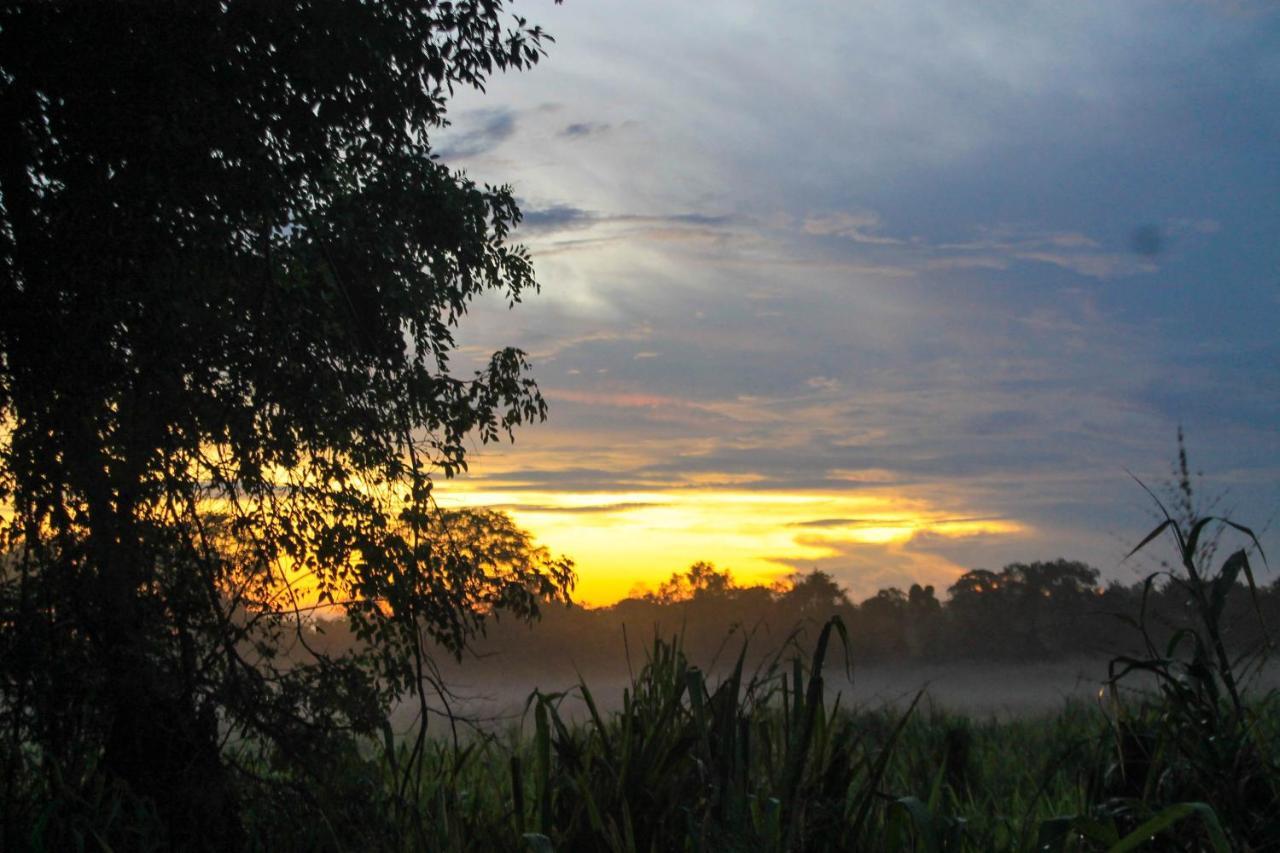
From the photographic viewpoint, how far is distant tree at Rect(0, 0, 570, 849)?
20.3 feet

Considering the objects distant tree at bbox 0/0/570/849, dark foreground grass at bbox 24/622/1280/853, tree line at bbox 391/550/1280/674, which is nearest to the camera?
dark foreground grass at bbox 24/622/1280/853

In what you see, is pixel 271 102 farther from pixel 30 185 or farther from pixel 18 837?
pixel 18 837

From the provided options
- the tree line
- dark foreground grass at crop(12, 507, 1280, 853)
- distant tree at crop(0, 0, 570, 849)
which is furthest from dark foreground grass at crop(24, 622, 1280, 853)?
the tree line

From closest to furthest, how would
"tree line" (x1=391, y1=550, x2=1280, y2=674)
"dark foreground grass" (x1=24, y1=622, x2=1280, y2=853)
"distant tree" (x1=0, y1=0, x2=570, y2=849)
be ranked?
1. "dark foreground grass" (x1=24, y1=622, x2=1280, y2=853)
2. "distant tree" (x1=0, y1=0, x2=570, y2=849)
3. "tree line" (x1=391, y1=550, x2=1280, y2=674)

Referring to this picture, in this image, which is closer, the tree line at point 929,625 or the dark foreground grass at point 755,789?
the dark foreground grass at point 755,789

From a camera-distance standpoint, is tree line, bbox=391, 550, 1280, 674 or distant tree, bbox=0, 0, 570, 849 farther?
tree line, bbox=391, 550, 1280, 674

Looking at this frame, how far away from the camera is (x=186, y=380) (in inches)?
279

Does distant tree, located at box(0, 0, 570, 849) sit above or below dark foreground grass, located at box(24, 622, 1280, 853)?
above

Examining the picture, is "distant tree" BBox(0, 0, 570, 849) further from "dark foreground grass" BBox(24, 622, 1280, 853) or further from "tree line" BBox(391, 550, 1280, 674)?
"tree line" BBox(391, 550, 1280, 674)

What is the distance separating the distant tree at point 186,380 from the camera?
6188mm

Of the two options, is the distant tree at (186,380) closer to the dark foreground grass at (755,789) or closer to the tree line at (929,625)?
the dark foreground grass at (755,789)

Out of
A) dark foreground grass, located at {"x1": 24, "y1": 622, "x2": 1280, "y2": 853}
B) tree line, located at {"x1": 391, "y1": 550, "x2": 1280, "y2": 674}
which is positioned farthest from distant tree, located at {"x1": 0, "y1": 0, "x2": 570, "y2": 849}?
tree line, located at {"x1": 391, "y1": 550, "x2": 1280, "y2": 674}

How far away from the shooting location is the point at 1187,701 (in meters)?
3.29

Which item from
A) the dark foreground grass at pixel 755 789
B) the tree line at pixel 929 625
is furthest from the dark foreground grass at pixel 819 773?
the tree line at pixel 929 625
